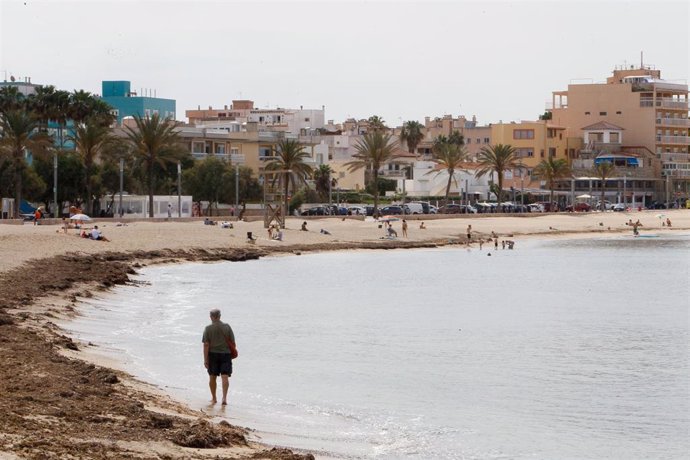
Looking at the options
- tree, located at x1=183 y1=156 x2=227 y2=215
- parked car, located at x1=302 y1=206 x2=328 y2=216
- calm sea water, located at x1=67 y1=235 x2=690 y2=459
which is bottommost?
calm sea water, located at x1=67 y1=235 x2=690 y2=459

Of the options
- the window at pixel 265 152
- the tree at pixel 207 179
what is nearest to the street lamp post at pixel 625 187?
the window at pixel 265 152

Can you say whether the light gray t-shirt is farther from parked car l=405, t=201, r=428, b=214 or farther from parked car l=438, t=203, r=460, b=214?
parked car l=438, t=203, r=460, b=214

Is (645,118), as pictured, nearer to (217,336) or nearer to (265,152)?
(265,152)

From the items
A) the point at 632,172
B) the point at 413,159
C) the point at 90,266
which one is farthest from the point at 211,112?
the point at 90,266

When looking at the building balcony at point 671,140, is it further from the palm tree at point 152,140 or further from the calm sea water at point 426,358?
the calm sea water at point 426,358

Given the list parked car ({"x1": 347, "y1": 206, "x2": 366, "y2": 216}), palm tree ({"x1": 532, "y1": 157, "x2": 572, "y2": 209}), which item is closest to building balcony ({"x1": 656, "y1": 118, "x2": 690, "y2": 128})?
palm tree ({"x1": 532, "y1": 157, "x2": 572, "y2": 209})

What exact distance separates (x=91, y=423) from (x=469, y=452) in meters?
4.79

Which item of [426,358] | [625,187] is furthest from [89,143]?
[625,187]

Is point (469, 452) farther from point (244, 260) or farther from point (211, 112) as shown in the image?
point (211, 112)

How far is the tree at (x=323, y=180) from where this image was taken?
11062 centimetres

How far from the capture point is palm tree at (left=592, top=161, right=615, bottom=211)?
120 meters

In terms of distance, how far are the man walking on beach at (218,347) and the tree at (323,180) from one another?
94.2 meters

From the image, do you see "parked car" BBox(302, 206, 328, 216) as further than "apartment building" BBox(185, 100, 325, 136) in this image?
No

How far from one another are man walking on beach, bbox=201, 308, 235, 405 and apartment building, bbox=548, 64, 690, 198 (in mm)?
121923
